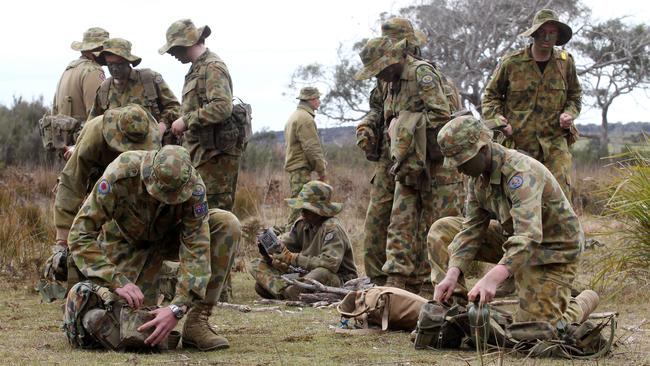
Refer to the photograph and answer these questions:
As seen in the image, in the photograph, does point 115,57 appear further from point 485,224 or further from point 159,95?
point 485,224

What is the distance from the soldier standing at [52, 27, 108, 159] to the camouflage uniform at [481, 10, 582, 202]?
3.15m

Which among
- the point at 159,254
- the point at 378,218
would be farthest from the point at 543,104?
the point at 159,254

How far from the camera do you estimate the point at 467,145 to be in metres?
5.69

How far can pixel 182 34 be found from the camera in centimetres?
812

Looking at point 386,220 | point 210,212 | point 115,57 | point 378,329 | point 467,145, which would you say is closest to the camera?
point 467,145

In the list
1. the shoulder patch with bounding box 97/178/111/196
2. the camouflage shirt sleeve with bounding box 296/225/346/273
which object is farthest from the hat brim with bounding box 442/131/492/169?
the camouflage shirt sleeve with bounding box 296/225/346/273

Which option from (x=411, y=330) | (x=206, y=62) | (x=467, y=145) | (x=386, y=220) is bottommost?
(x=411, y=330)

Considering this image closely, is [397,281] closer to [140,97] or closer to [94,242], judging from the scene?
[140,97]

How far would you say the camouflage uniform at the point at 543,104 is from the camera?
8.27m

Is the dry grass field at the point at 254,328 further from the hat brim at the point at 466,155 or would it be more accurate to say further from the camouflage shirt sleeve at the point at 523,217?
the hat brim at the point at 466,155

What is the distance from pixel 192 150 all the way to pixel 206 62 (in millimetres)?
669

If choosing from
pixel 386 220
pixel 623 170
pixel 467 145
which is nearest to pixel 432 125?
pixel 386 220

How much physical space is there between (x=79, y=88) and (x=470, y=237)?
411cm

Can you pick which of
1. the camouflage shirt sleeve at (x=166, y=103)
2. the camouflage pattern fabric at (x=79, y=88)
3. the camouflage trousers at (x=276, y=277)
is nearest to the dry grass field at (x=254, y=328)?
the camouflage trousers at (x=276, y=277)
